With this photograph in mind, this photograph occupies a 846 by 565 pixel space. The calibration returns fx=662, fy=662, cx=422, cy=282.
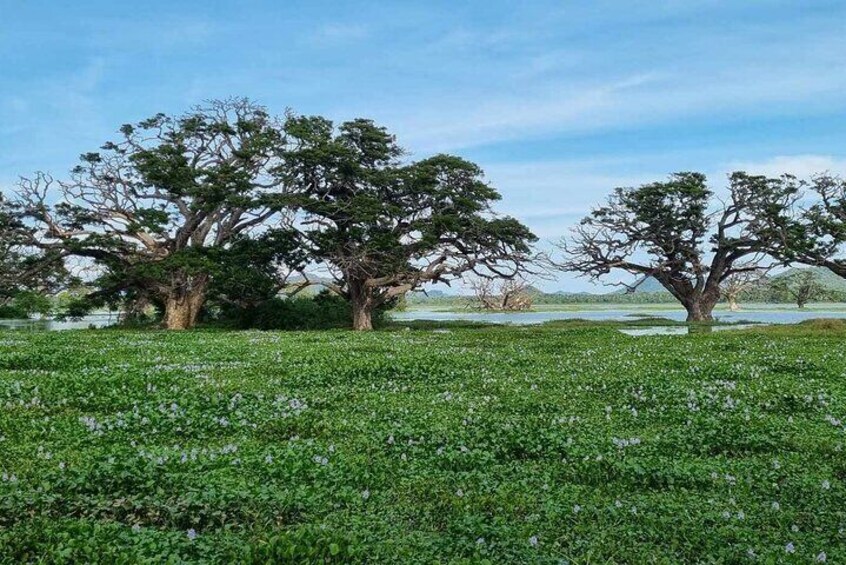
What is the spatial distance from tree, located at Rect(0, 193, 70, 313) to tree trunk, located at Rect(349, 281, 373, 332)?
1902 centimetres

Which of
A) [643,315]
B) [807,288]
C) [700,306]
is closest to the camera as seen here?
[700,306]

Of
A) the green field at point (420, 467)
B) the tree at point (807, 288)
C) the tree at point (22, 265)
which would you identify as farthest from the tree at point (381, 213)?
the tree at point (807, 288)

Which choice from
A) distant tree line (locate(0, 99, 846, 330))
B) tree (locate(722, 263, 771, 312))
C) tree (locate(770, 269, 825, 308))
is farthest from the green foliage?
tree (locate(770, 269, 825, 308))

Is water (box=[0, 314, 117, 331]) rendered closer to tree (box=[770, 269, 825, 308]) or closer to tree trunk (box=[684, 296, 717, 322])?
tree trunk (box=[684, 296, 717, 322])

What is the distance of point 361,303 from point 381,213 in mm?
6542

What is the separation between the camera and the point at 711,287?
55.1 metres

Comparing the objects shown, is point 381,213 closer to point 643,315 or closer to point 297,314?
point 297,314

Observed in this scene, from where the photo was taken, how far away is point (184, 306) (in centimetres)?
4500

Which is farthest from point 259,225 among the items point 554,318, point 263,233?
point 554,318

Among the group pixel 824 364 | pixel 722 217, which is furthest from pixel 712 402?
pixel 722 217

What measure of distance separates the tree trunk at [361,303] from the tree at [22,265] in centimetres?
1902

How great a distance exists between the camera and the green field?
213 inches

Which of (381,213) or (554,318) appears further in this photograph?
(554,318)

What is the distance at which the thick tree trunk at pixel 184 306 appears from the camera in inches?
1752
